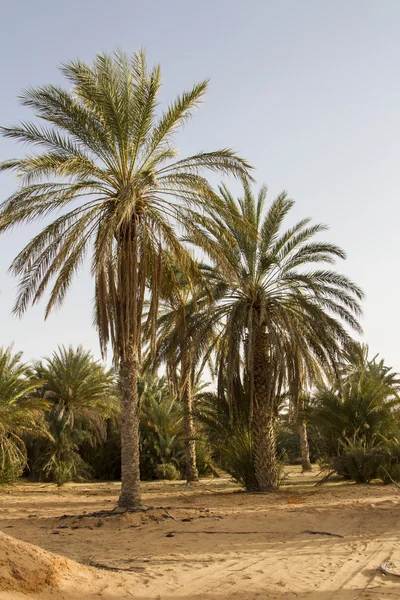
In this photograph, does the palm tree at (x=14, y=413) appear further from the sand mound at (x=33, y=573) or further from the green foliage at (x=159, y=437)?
the sand mound at (x=33, y=573)

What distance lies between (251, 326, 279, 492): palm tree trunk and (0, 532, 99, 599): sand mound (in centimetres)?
1171

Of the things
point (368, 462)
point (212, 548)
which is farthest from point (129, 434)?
point (368, 462)

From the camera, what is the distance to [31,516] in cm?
1352

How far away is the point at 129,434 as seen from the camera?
547 inches

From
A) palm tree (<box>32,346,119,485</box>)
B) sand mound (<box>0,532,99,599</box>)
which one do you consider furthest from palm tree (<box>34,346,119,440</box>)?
sand mound (<box>0,532,99,599</box>)

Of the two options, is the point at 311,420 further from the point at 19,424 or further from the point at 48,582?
the point at 48,582

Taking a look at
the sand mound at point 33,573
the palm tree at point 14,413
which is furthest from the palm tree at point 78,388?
the sand mound at point 33,573

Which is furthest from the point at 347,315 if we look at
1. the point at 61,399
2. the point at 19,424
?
the point at 61,399

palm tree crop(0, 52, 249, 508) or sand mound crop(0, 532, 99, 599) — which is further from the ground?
palm tree crop(0, 52, 249, 508)

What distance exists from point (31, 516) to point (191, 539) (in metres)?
5.28

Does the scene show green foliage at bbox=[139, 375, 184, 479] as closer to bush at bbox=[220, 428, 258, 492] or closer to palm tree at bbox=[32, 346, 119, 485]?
palm tree at bbox=[32, 346, 119, 485]

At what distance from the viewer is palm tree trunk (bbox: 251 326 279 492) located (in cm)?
1780

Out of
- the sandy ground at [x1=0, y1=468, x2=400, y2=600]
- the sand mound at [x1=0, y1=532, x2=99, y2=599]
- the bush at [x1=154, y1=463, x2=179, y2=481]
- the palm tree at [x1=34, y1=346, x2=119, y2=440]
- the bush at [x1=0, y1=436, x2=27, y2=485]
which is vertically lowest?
the sandy ground at [x1=0, y1=468, x2=400, y2=600]

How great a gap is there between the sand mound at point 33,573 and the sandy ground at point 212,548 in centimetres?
1
